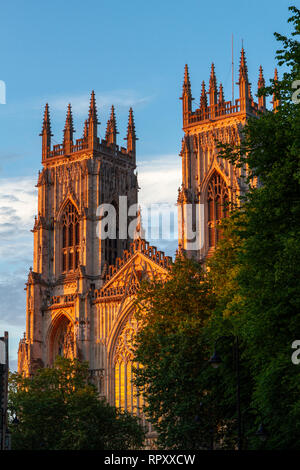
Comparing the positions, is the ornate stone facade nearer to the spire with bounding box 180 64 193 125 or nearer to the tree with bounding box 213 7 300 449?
the spire with bounding box 180 64 193 125

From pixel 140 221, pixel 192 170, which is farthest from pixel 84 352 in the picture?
pixel 192 170

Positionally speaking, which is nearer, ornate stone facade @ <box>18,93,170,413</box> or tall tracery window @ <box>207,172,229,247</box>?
tall tracery window @ <box>207,172,229,247</box>

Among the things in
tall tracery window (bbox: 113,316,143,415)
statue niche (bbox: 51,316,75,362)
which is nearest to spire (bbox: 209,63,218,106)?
tall tracery window (bbox: 113,316,143,415)

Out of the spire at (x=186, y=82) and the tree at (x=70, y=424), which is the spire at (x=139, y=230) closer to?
the spire at (x=186, y=82)

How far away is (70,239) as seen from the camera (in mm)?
82000

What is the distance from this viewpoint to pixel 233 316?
125 ft

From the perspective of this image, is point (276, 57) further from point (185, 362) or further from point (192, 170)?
point (192, 170)

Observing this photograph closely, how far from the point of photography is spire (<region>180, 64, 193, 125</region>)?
7625 cm

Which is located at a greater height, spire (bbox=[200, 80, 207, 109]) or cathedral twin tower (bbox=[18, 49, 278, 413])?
spire (bbox=[200, 80, 207, 109])

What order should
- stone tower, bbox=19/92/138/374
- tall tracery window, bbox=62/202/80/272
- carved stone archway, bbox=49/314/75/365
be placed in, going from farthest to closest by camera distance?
tall tracery window, bbox=62/202/80/272 < carved stone archway, bbox=49/314/75/365 < stone tower, bbox=19/92/138/374

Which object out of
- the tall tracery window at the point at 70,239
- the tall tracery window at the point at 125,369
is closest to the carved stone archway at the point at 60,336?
the tall tracery window at the point at 70,239

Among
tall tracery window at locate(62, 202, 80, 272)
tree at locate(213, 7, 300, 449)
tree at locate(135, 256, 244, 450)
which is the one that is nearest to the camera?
tree at locate(213, 7, 300, 449)

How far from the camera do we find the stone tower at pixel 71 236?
7856 cm

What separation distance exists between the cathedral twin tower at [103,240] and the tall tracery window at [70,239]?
0.08 metres
